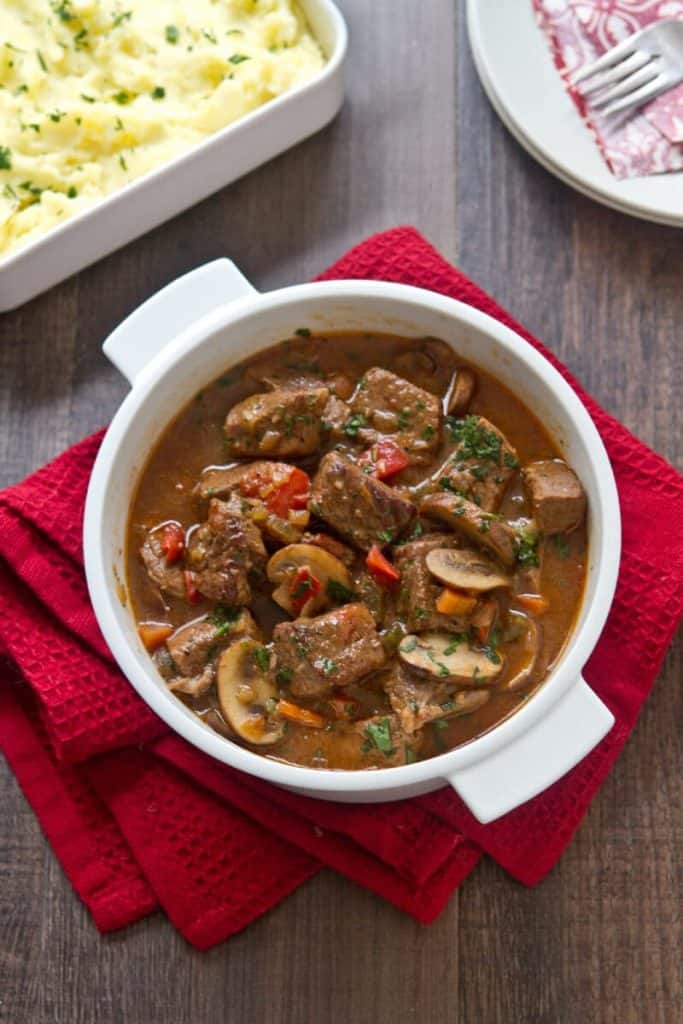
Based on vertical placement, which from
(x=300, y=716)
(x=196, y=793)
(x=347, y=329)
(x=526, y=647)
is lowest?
(x=196, y=793)

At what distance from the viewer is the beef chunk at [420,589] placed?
338 centimetres

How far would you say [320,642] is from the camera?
10.9ft

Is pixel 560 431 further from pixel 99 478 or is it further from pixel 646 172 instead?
pixel 99 478

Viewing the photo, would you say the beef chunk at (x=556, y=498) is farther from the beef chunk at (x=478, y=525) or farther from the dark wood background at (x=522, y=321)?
the dark wood background at (x=522, y=321)

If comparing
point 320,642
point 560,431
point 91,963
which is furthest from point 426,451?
point 91,963

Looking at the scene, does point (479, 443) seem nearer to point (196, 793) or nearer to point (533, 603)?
point (533, 603)

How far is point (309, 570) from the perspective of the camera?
345 cm

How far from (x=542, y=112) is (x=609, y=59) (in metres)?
0.30

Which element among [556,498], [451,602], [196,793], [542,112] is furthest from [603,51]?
[196,793]

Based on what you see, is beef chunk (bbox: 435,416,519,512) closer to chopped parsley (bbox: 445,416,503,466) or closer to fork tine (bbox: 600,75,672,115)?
chopped parsley (bbox: 445,416,503,466)

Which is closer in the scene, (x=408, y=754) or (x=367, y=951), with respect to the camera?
(x=408, y=754)

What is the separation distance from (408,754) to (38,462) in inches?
66.7

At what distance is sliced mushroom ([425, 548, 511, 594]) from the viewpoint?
11.0 feet

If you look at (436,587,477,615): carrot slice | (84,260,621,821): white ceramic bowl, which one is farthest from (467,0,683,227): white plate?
(436,587,477,615): carrot slice
